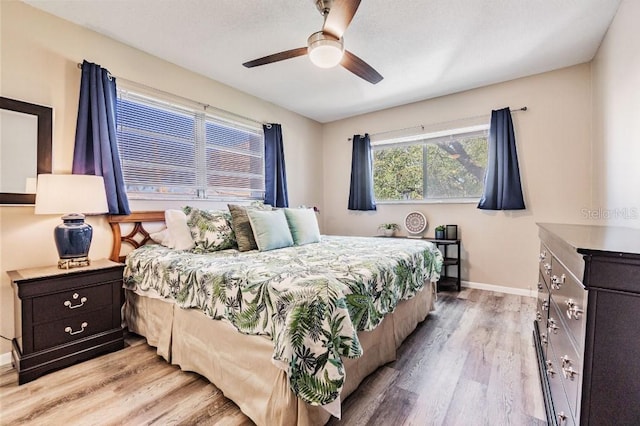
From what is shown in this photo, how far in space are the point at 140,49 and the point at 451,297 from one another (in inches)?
170

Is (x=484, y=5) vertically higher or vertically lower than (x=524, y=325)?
higher

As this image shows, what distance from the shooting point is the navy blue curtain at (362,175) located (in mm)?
4637

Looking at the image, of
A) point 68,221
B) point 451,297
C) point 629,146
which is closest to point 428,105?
point 629,146

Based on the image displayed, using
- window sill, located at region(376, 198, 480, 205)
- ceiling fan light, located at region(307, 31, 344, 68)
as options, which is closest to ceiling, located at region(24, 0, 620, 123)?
ceiling fan light, located at region(307, 31, 344, 68)

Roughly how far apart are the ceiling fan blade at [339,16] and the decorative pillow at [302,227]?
1.67 m

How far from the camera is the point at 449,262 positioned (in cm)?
380

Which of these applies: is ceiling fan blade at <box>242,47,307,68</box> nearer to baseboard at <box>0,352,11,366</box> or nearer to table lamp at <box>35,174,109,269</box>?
table lamp at <box>35,174,109,269</box>

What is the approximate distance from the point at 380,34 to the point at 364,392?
9.19 ft

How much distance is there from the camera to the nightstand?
185 centimetres

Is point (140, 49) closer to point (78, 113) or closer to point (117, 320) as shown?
point (78, 113)

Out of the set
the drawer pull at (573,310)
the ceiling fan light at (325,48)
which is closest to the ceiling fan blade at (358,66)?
the ceiling fan light at (325,48)

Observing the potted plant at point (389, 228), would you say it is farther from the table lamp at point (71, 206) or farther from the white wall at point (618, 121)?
the table lamp at point (71, 206)

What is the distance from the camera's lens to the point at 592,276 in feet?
2.98

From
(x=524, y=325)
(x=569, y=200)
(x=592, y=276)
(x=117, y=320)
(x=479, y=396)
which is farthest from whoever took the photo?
(x=569, y=200)
